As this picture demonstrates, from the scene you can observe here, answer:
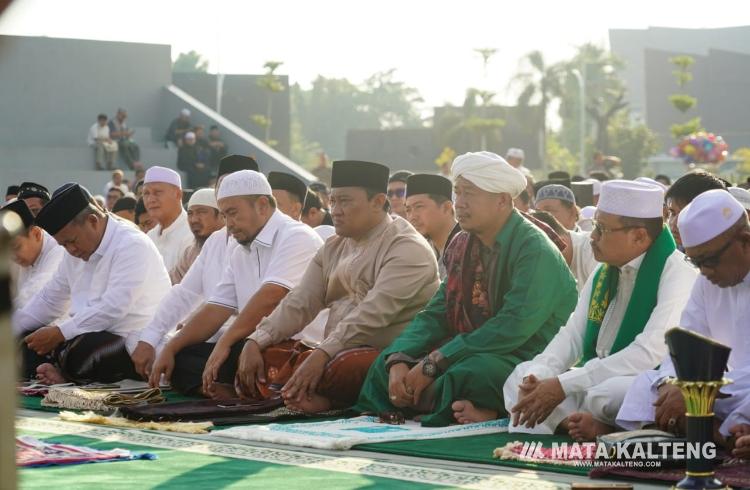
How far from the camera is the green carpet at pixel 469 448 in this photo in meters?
4.45

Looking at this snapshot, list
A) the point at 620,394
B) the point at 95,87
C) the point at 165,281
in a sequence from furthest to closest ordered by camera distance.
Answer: the point at 95,87 < the point at 165,281 < the point at 620,394

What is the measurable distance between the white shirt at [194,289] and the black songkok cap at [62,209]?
733 millimetres

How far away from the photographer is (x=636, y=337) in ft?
16.9

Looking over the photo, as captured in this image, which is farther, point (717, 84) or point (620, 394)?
point (717, 84)

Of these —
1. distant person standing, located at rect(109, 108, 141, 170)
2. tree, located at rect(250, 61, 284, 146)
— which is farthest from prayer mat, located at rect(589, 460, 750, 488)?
tree, located at rect(250, 61, 284, 146)

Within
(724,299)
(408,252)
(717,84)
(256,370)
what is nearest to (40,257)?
(256,370)

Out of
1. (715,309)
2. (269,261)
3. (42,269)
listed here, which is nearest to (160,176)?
(42,269)

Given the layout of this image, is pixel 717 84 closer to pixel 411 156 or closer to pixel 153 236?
pixel 411 156

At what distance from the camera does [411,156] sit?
153ft

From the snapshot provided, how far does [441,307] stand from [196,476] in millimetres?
2011

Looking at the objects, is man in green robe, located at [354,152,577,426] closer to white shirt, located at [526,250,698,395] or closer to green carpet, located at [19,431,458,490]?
white shirt, located at [526,250,698,395]

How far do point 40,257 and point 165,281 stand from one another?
1.25 meters

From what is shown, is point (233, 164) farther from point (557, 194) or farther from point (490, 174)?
point (490, 174)

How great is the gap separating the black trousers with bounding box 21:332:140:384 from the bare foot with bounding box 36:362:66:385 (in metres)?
0.03
